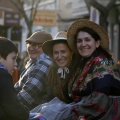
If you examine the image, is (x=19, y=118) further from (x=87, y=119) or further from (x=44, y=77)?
(x=44, y=77)

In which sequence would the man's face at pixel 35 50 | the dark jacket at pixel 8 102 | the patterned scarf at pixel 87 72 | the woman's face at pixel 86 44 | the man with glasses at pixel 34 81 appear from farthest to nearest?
the man's face at pixel 35 50
the man with glasses at pixel 34 81
the woman's face at pixel 86 44
the patterned scarf at pixel 87 72
the dark jacket at pixel 8 102

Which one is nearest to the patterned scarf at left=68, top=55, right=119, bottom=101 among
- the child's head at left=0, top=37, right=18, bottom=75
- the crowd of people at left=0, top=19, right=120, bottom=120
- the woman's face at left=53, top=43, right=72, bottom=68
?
the crowd of people at left=0, top=19, right=120, bottom=120

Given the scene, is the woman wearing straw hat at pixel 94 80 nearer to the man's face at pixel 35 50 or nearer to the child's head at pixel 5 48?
the child's head at pixel 5 48

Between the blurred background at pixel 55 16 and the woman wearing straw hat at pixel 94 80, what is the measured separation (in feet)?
29.4

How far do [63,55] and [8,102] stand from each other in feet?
4.88

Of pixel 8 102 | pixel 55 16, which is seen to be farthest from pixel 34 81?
pixel 55 16

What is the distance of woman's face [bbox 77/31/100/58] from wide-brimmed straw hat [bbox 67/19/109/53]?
0.24ft

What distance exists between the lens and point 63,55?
4863 millimetres

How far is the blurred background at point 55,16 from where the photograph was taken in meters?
21.0

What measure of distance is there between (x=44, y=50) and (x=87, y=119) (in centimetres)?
135

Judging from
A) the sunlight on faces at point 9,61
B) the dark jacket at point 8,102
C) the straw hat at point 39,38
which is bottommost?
the dark jacket at point 8,102

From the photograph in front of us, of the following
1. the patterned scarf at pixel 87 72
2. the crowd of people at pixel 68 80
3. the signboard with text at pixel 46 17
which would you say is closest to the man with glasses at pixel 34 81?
the crowd of people at pixel 68 80

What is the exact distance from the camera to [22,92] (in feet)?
15.5

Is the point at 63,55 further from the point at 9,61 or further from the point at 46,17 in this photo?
the point at 46,17
